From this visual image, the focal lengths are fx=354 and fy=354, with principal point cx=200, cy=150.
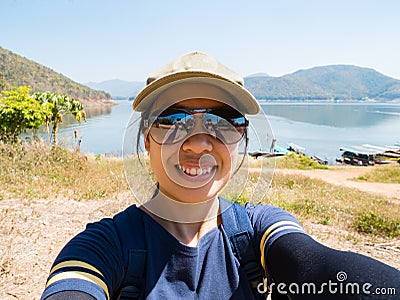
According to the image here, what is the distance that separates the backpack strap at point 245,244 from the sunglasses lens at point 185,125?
258mm

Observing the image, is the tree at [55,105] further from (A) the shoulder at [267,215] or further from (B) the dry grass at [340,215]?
(A) the shoulder at [267,215]

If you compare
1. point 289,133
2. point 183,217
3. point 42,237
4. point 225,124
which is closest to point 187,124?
point 225,124

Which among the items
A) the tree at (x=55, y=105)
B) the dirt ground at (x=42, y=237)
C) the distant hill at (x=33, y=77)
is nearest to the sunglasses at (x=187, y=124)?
the dirt ground at (x=42, y=237)

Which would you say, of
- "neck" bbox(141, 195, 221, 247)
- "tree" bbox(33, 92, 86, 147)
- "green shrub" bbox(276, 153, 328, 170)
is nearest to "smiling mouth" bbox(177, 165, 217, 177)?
"neck" bbox(141, 195, 221, 247)

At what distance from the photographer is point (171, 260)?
1.05 meters

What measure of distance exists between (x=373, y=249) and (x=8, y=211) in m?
5.17

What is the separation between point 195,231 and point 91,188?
6310 millimetres

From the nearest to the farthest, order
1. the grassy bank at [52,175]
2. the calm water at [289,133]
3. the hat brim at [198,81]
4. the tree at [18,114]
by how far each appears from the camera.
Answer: the hat brim at [198,81]
the calm water at [289,133]
the grassy bank at [52,175]
the tree at [18,114]

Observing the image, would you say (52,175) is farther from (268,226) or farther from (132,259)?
(268,226)

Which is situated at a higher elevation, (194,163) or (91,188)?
(194,163)

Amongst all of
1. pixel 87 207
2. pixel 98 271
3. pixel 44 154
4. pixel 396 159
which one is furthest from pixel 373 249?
pixel 396 159

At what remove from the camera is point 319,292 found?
2.93ft

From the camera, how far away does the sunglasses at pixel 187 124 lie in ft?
3.69

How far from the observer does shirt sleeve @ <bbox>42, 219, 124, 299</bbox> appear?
87cm
